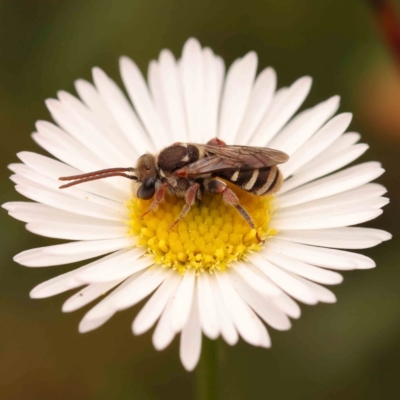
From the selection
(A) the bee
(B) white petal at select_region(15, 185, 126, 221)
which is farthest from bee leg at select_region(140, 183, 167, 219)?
(B) white petal at select_region(15, 185, 126, 221)

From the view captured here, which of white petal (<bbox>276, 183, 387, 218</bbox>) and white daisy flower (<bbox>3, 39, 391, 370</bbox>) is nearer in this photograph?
white daisy flower (<bbox>3, 39, 391, 370</bbox>)

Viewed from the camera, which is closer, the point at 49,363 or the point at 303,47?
the point at 49,363

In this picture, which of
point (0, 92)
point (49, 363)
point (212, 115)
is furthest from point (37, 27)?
point (49, 363)

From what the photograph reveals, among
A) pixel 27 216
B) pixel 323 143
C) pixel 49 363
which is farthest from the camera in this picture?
pixel 49 363

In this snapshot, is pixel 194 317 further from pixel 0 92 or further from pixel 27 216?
pixel 0 92

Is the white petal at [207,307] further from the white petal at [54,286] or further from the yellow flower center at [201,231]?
the white petal at [54,286]

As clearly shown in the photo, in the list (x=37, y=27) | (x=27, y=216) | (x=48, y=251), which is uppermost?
(x=37, y=27)

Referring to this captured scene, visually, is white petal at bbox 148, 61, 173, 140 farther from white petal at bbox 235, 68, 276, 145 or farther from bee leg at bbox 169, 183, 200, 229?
bee leg at bbox 169, 183, 200, 229
